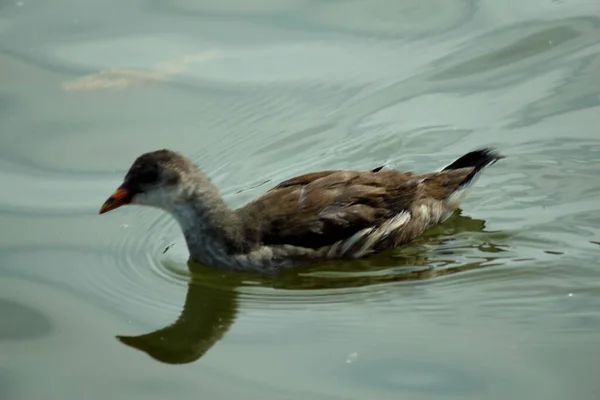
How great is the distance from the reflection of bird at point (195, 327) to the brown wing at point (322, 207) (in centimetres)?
53

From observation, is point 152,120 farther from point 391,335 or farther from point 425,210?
point 391,335

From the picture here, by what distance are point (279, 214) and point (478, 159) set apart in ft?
5.95

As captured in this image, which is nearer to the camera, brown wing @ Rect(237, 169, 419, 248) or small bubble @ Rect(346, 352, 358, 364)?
small bubble @ Rect(346, 352, 358, 364)

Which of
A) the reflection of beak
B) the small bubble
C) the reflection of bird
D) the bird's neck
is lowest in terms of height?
the small bubble

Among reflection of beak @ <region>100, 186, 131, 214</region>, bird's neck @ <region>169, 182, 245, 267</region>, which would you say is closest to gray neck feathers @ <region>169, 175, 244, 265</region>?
bird's neck @ <region>169, 182, 245, 267</region>

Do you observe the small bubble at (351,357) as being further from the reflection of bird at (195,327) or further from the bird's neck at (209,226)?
the bird's neck at (209,226)

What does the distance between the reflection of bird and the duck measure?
308 mm

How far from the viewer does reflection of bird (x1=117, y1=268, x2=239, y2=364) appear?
802 cm

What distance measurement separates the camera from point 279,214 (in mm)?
9133

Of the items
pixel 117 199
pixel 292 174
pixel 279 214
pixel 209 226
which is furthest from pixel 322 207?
pixel 117 199

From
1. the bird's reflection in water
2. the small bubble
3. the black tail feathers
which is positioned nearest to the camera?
the small bubble

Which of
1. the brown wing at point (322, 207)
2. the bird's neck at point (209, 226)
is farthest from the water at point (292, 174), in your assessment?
the brown wing at point (322, 207)

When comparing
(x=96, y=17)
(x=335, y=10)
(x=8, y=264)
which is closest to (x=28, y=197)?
(x=8, y=264)

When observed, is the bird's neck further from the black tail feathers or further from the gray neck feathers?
the black tail feathers
